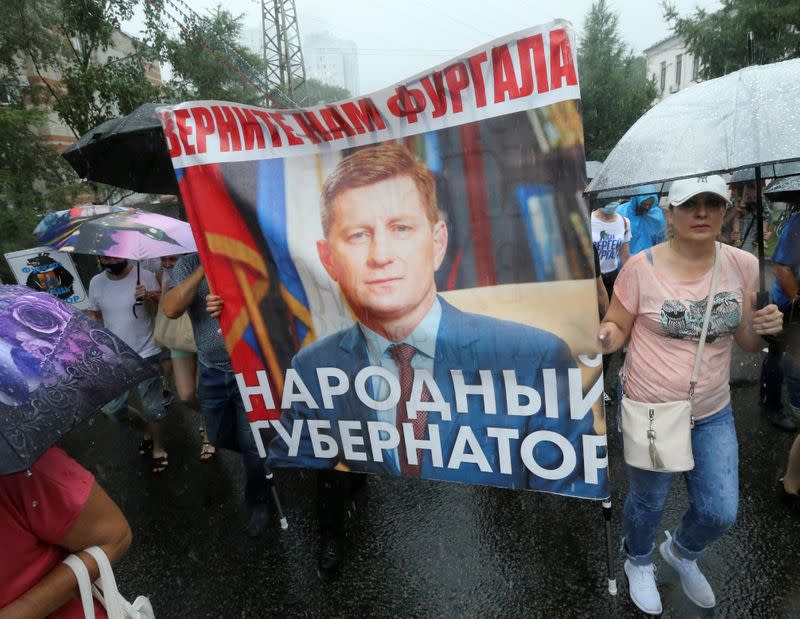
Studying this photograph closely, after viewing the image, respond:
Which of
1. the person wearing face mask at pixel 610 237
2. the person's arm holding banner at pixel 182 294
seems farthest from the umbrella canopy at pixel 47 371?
the person wearing face mask at pixel 610 237

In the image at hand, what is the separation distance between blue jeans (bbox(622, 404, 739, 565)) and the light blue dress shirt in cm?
102

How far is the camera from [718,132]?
1831 mm

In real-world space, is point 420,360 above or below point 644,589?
above

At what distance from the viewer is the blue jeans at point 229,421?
297cm

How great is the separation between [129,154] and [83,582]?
2.75 metres

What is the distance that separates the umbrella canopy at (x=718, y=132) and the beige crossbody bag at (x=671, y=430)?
44 cm

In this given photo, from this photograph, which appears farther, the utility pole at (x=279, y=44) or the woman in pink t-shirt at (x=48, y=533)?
the utility pole at (x=279, y=44)

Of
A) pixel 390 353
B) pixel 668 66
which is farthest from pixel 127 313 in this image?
pixel 668 66

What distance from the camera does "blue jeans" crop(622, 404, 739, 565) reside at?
2.07m

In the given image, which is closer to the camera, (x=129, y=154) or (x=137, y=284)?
(x=129, y=154)

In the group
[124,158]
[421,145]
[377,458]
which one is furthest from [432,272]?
[124,158]

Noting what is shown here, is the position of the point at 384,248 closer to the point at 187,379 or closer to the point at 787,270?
the point at 787,270

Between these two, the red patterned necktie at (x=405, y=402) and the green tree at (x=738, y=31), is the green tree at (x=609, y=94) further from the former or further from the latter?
the red patterned necktie at (x=405, y=402)

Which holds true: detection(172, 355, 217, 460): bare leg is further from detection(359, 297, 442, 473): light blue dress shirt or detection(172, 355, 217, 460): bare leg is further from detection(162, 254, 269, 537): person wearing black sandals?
detection(359, 297, 442, 473): light blue dress shirt
